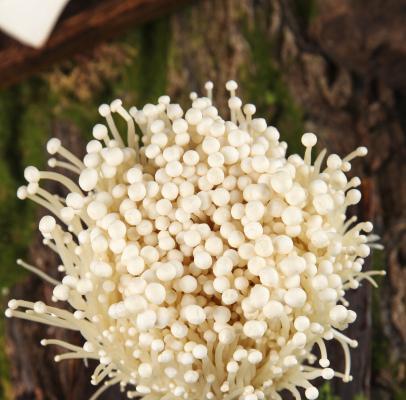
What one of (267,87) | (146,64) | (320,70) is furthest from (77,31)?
(320,70)

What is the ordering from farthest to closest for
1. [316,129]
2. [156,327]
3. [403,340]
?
[316,129] → [403,340] → [156,327]

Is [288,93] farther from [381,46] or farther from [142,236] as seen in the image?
[142,236]

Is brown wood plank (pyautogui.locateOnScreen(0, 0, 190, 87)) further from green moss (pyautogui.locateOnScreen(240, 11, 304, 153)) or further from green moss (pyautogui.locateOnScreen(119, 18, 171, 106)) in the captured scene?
green moss (pyautogui.locateOnScreen(240, 11, 304, 153))

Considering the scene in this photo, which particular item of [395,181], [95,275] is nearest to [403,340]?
[395,181]

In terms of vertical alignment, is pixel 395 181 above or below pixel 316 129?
below

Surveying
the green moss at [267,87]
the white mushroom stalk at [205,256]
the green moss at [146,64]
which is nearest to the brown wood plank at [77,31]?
the green moss at [146,64]

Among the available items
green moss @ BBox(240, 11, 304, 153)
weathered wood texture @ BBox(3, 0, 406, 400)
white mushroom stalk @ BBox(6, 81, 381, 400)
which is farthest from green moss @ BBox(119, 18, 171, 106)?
white mushroom stalk @ BBox(6, 81, 381, 400)

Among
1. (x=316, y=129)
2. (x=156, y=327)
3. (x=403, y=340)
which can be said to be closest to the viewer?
(x=156, y=327)

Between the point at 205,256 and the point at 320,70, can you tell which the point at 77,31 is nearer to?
the point at 320,70
